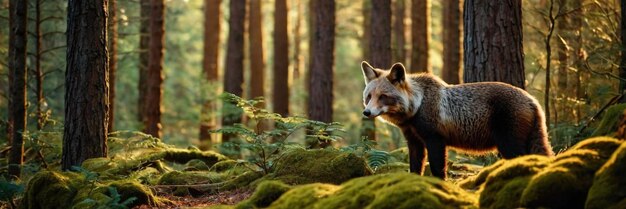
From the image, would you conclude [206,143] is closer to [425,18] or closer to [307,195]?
[425,18]

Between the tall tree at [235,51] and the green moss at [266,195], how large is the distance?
1542cm

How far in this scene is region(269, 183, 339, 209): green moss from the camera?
6055mm

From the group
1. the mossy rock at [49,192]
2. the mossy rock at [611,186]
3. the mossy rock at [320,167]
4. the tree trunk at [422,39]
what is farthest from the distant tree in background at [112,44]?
the mossy rock at [611,186]

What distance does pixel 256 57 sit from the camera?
1134 inches

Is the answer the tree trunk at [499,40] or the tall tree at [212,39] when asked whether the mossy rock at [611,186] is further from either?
the tall tree at [212,39]

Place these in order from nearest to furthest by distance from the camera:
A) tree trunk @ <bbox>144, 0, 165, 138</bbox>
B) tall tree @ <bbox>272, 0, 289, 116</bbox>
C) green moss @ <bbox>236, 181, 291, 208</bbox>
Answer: green moss @ <bbox>236, 181, 291, 208</bbox> < tree trunk @ <bbox>144, 0, 165, 138</bbox> < tall tree @ <bbox>272, 0, 289, 116</bbox>

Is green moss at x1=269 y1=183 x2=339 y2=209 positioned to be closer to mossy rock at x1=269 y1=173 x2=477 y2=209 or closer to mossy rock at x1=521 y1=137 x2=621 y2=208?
mossy rock at x1=269 y1=173 x2=477 y2=209

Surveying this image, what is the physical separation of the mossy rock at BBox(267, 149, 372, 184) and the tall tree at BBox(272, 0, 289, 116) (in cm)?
1490

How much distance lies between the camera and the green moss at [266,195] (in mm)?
6719

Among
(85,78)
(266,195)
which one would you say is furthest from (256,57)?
(266,195)

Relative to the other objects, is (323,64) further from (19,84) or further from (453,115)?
(453,115)

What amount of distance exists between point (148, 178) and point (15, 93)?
411cm

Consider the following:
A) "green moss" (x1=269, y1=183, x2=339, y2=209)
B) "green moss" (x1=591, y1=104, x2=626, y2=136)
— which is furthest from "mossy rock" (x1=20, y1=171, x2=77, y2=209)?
"green moss" (x1=591, y1=104, x2=626, y2=136)

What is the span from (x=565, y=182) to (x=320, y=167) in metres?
4.15
